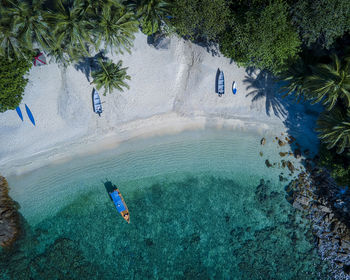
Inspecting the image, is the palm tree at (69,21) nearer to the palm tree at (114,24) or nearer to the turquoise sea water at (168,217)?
the palm tree at (114,24)

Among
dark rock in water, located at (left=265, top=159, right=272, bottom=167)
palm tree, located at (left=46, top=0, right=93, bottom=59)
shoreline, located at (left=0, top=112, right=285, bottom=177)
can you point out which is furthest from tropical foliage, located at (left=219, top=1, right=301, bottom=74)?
Answer: palm tree, located at (left=46, top=0, right=93, bottom=59)

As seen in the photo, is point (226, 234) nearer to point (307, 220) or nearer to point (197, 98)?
point (307, 220)

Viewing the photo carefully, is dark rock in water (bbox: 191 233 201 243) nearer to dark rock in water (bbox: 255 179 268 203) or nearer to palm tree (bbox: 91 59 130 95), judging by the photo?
dark rock in water (bbox: 255 179 268 203)

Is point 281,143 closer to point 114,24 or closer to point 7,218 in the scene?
point 114,24

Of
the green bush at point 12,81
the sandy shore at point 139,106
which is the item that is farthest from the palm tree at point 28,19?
the sandy shore at point 139,106

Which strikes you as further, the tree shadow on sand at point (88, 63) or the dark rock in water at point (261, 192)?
the dark rock in water at point (261, 192)

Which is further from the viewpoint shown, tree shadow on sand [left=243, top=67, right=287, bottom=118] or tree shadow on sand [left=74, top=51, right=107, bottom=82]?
tree shadow on sand [left=243, top=67, right=287, bottom=118]

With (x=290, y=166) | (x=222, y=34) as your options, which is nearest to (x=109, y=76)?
(x=222, y=34)
